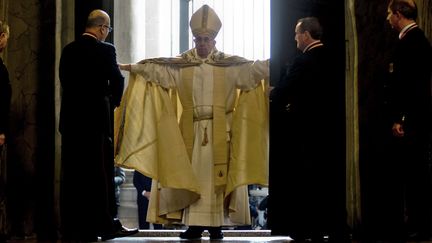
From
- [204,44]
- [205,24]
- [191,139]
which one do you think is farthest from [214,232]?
[205,24]

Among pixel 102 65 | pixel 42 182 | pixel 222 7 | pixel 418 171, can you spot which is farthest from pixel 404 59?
pixel 222 7

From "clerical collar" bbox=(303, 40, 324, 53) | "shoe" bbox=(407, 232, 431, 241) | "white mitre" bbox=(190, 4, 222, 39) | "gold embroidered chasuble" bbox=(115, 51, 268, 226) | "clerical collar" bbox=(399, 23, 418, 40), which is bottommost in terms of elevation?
"shoe" bbox=(407, 232, 431, 241)

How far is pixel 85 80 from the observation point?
9.84m

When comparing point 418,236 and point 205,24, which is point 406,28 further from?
point 205,24

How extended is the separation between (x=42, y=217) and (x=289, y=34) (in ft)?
8.60

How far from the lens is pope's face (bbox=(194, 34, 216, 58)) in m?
10.6

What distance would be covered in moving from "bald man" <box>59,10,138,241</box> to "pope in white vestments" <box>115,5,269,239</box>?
0.73 meters

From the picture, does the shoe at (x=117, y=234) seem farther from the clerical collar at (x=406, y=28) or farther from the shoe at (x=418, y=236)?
the clerical collar at (x=406, y=28)

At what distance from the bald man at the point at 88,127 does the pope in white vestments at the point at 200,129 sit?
2.41 feet

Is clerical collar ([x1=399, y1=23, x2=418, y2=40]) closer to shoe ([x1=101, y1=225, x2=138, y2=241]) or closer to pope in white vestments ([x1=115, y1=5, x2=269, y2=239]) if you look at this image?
pope in white vestments ([x1=115, y1=5, x2=269, y2=239])

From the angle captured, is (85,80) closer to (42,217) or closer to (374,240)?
(42,217)

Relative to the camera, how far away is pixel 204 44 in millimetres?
10617

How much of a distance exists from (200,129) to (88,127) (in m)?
1.21

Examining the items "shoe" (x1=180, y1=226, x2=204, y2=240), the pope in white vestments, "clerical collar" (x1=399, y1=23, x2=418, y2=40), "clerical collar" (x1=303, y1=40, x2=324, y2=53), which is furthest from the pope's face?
"clerical collar" (x1=399, y1=23, x2=418, y2=40)
